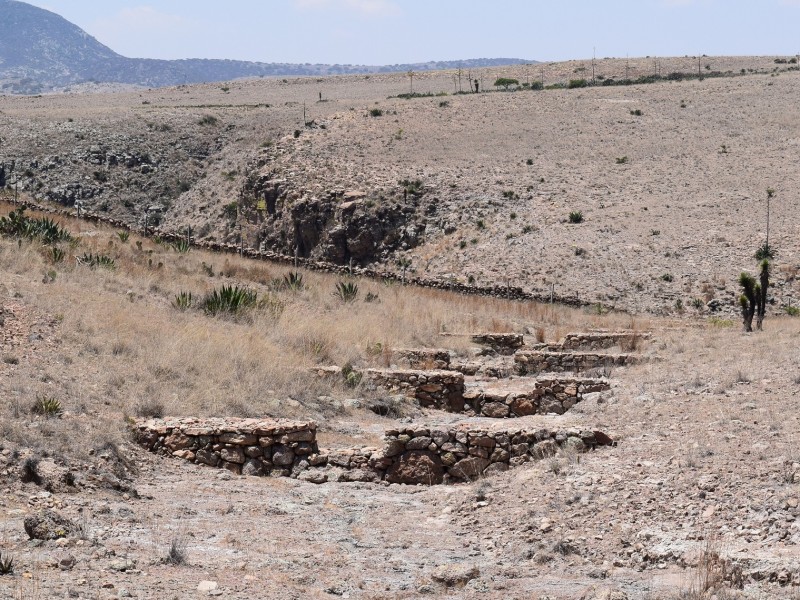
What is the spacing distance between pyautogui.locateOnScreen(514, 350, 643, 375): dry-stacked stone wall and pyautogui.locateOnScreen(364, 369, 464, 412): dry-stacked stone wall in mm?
3153

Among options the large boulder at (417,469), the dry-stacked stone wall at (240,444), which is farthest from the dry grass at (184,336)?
the large boulder at (417,469)

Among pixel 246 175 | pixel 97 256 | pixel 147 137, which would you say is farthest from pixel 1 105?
pixel 97 256

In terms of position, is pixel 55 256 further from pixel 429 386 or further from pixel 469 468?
pixel 469 468

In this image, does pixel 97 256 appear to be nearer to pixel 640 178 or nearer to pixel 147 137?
pixel 640 178

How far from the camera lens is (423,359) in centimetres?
1788

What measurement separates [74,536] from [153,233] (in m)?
26.6

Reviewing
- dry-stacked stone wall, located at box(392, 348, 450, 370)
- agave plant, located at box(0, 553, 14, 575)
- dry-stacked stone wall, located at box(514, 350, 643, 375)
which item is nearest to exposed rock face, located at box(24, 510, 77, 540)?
agave plant, located at box(0, 553, 14, 575)

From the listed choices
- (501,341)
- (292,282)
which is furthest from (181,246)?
(501,341)

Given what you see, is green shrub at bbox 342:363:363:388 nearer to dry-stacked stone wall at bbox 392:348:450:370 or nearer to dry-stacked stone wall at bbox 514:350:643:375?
dry-stacked stone wall at bbox 392:348:450:370

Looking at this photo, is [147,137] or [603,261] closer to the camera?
[603,261]

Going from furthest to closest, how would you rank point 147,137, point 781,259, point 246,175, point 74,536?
point 147,137 < point 246,175 < point 781,259 < point 74,536

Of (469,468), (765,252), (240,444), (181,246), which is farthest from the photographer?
(765,252)

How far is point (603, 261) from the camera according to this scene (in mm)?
40438

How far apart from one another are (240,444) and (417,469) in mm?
1978
